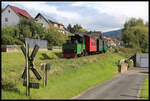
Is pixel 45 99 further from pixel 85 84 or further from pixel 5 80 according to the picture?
pixel 85 84

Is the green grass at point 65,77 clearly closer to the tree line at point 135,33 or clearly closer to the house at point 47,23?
the tree line at point 135,33

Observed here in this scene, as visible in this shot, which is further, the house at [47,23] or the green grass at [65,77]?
the green grass at [65,77]

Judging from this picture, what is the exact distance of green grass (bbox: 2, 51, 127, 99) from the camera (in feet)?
50.3

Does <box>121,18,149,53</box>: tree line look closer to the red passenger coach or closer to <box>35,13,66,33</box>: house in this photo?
<box>35,13,66,33</box>: house

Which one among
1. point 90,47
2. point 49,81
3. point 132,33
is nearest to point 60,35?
point 132,33

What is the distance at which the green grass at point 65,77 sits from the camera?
1534 cm

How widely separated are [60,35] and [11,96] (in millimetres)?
5464

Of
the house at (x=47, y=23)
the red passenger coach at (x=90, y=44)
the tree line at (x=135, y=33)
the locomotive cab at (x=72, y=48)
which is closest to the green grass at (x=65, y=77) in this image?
the tree line at (x=135, y=33)

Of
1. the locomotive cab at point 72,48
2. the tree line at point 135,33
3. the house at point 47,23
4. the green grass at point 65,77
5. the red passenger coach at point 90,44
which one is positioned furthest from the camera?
the red passenger coach at point 90,44

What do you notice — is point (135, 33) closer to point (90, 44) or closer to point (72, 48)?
point (72, 48)

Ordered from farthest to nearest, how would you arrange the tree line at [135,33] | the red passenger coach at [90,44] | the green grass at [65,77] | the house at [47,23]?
the red passenger coach at [90,44] < the green grass at [65,77] < the house at [47,23] < the tree line at [135,33]

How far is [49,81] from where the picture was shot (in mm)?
20469

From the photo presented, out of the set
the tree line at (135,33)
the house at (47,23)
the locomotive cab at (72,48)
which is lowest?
the locomotive cab at (72,48)

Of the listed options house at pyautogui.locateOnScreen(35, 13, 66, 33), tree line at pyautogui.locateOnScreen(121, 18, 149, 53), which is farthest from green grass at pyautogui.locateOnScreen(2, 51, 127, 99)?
house at pyautogui.locateOnScreen(35, 13, 66, 33)
